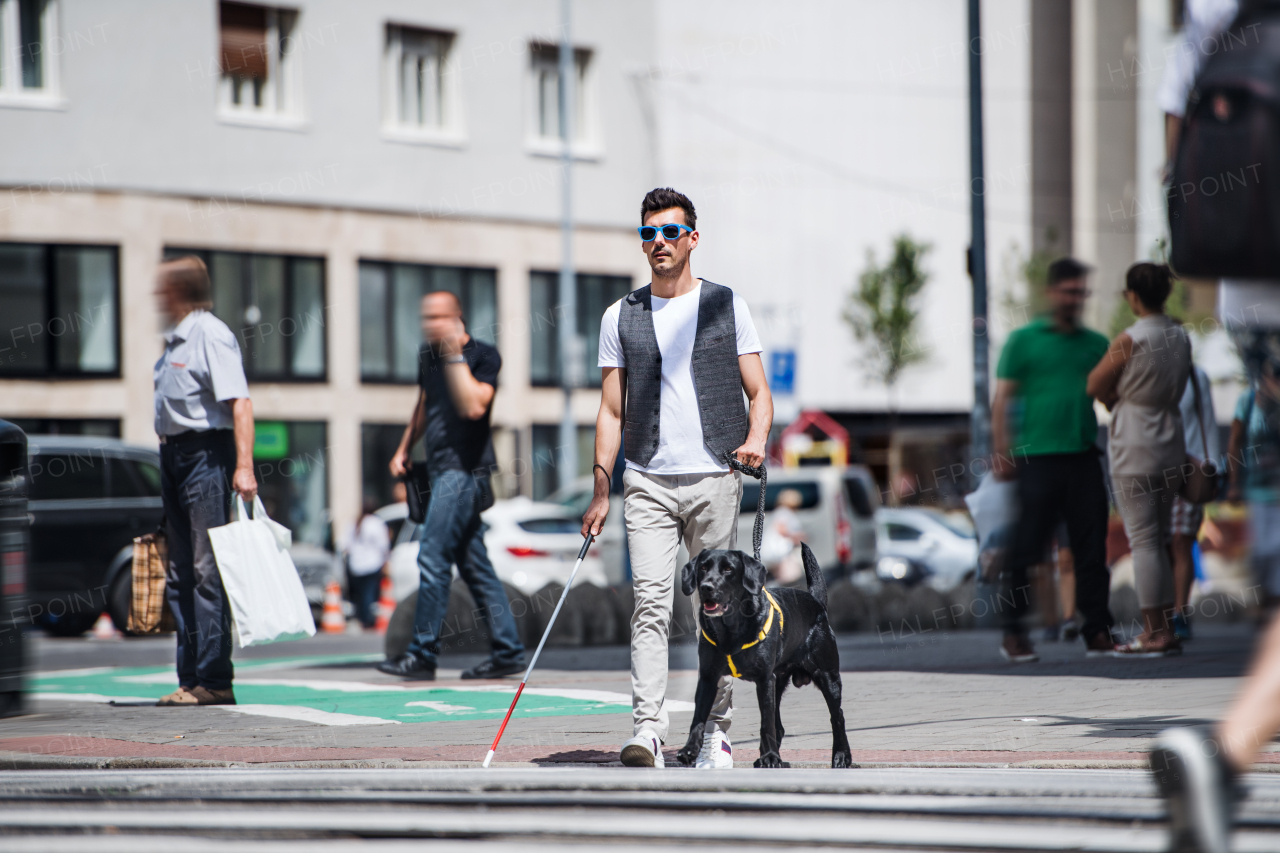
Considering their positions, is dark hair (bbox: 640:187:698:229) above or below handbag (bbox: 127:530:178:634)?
above

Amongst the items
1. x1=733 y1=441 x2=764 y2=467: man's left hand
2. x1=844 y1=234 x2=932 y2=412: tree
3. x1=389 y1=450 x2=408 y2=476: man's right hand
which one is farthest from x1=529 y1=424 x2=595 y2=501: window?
x1=733 y1=441 x2=764 y2=467: man's left hand

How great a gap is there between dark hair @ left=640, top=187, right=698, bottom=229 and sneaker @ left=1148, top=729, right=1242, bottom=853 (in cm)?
296

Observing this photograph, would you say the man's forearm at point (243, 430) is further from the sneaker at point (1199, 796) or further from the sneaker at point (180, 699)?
the sneaker at point (1199, 796)

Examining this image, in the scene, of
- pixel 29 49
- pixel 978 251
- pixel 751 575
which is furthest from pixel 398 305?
pixel 751 575

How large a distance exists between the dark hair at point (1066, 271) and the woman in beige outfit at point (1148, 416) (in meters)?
0.32

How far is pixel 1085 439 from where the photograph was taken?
335 inches

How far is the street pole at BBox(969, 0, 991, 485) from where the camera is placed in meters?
15.7

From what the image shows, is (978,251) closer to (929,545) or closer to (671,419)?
(671,419)

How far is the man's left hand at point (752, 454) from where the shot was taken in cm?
544

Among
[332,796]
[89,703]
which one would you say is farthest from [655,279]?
[89,703]

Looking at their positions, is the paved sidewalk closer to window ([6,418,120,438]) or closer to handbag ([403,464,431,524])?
handbag ([403,464,431,524])

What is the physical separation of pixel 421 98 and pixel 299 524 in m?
8.21

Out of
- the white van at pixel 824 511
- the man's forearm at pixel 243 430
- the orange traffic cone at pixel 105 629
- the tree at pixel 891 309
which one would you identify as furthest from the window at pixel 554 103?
the man's forearm at pixel 243 430

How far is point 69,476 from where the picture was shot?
1616 cm
